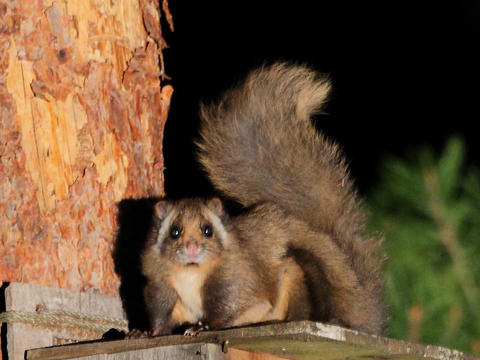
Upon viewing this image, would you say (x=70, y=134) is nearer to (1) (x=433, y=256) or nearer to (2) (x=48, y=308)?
(2) (x=48, y=308)

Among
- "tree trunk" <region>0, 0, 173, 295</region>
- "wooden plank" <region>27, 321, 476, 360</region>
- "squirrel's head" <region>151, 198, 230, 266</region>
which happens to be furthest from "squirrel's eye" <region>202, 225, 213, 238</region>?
"wooden plank" <region>27, 321, 476, 360</region>

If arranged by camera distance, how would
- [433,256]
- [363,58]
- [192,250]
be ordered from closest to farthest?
[192,250] → [433,256] → [363,58]

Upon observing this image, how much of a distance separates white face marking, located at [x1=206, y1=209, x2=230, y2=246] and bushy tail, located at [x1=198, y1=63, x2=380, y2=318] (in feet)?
0.81

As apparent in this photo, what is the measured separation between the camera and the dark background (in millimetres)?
4176

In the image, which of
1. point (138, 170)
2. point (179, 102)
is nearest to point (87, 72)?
point (138, 170)

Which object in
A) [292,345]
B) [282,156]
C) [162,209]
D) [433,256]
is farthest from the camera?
[433,256]

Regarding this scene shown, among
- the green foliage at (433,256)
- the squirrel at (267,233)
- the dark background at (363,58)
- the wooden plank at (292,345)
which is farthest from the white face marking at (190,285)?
the dark background at (363,58)

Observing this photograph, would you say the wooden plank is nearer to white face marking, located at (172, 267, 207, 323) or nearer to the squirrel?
the squirrel

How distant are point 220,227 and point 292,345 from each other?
51 cm

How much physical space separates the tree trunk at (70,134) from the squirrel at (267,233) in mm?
164

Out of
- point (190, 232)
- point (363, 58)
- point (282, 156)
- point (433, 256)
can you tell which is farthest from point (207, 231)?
point (363, 58)

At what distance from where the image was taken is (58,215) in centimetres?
190

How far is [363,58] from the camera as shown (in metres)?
4.43

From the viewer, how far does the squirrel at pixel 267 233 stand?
1962 mm
